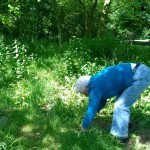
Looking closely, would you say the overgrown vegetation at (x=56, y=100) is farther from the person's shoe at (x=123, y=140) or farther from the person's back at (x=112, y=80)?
the person's back at (x=112, y=80)

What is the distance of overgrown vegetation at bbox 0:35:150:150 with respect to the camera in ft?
16.2

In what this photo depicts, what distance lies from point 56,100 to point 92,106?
2043mm

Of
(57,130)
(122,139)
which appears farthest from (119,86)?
(57,130)

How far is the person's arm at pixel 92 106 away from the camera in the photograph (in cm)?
455

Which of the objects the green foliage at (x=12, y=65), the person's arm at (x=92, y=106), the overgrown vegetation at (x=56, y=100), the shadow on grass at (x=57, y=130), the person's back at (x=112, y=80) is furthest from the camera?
the green foliage at (x=12, y=65)

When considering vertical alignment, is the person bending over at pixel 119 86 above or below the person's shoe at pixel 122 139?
above

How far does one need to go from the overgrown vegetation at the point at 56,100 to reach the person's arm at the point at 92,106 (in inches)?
13.6

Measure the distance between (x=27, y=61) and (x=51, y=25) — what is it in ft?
18.0

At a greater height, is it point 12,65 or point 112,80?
point 112,80

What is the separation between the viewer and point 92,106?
4.57 m

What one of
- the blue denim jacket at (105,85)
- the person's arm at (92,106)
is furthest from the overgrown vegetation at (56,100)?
the blue denim jacket at (105,85)

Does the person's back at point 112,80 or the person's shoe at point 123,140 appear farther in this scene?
the person's shoe at point 123,140

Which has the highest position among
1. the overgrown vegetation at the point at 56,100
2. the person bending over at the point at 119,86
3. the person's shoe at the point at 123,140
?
the person bending over at the point at 119,86

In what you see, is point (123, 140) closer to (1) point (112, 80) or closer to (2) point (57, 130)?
(1) point (112, 80)
